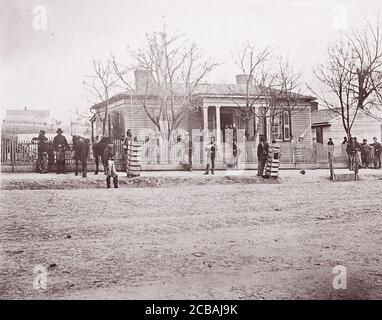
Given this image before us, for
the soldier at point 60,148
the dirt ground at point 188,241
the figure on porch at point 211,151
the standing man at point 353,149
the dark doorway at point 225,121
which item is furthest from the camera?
the standing man at point 353,149

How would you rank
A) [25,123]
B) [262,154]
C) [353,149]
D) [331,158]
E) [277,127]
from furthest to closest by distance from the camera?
[353,149]
[331,158]
[277,127]
[262,154]
[25,123]

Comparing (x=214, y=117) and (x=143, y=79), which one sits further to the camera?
(x=214, y=117)

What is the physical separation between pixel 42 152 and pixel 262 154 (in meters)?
2.17

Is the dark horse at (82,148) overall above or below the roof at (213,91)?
below

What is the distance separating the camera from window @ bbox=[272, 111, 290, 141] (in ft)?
13.7

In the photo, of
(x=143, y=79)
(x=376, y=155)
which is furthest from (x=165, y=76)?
(x=376, y=155)

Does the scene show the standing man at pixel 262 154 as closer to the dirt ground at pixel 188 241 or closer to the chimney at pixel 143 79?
the dirt ground at pixel 188 241

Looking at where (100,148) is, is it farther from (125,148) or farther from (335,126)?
(335,126)

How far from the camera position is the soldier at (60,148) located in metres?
3.77

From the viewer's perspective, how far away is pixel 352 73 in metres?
4.38

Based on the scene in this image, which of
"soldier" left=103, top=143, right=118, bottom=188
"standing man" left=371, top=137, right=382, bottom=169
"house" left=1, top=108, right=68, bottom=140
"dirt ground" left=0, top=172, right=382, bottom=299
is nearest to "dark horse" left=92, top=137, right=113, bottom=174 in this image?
"soldier" left=103, top=143, right=118, bottom=188

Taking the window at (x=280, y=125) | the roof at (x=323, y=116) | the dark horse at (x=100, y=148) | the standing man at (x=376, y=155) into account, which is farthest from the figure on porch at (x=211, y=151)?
the standing man at (x=376, y=155)

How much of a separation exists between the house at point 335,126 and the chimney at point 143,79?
175 cm
